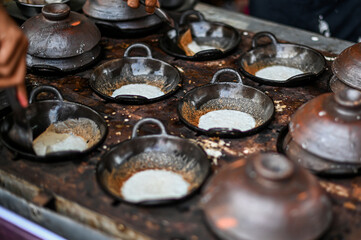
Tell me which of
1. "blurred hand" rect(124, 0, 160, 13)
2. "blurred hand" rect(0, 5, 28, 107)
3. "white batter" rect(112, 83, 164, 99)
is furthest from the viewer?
"blurred hand" rect(124, 0, 160, 13)

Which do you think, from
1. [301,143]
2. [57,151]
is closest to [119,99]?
[57,151]

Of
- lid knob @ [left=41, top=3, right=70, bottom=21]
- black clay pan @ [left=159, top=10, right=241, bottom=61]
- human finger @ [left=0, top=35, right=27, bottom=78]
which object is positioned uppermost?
human finger @ [left=0, top=35, right=27, bottom=78]

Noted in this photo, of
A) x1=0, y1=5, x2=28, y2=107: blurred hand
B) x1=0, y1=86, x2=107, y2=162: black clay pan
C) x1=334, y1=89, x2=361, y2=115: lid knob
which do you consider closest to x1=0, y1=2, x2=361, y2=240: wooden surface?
x1=0, y1=86, x2=107, y2=162: black clay pan

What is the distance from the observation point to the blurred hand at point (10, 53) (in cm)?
184

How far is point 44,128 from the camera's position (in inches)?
108

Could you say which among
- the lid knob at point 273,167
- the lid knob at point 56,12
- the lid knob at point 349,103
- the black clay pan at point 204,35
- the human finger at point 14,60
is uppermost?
the human finger at point 14,60

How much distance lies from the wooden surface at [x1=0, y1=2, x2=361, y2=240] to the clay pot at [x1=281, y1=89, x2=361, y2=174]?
110 mm

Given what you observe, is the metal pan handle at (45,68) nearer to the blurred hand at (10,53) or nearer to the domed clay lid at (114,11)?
the domed clay lid at (114,11)

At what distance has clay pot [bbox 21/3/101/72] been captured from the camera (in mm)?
3150

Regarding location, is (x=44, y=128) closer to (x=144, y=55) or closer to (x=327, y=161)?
(x=144, y=55)

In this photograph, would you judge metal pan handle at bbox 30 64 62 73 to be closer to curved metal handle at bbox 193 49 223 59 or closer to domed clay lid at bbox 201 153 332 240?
curved metal handle at bbox 193 49 223 59

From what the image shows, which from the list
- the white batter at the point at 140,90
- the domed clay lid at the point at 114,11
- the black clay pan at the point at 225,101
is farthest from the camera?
the domed clay lid at the point at 114,11

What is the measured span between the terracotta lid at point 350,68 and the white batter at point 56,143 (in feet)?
5.69

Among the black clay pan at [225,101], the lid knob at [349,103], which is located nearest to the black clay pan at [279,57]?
the black clay pan at [225,101]
